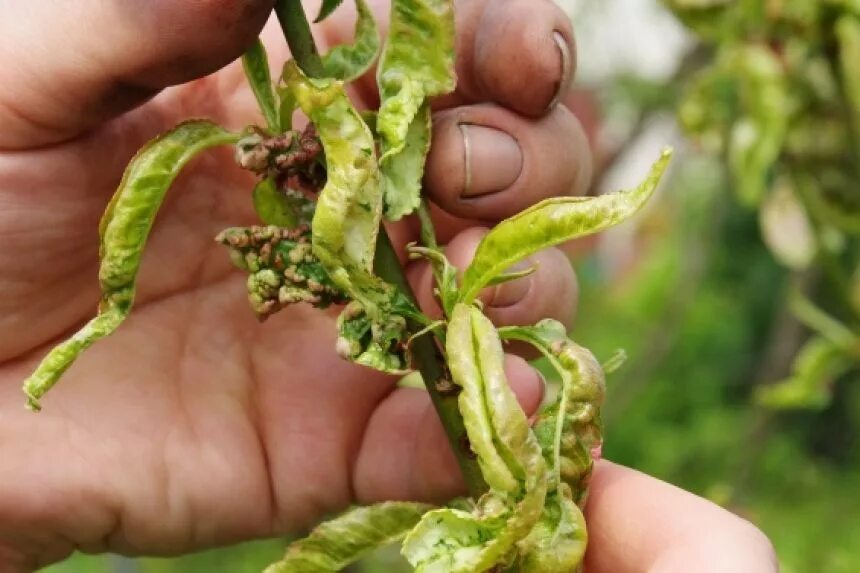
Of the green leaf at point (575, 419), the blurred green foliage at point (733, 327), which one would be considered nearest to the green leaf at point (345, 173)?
the green leaf at point (575, 419)

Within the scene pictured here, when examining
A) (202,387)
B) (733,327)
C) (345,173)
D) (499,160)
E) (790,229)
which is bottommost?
(733,327)

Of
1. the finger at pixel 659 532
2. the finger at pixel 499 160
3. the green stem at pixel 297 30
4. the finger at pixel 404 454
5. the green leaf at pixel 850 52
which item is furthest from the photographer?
the green leaf at pixel 850 52

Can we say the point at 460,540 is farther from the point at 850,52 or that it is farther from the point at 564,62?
the point at 850,52

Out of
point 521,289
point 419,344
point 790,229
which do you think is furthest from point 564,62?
point 790,229

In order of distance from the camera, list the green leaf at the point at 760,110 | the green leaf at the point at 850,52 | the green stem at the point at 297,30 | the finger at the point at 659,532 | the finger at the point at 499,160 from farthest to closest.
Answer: the green leaf at the point at 760,110 → the green leaf at the point at 850,52 → the finger at the point at 499,160 → the green stem at the point at 297,30 → the finger at the point at 659,532

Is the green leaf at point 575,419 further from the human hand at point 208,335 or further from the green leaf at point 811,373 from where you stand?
the green leaf at point 811,373

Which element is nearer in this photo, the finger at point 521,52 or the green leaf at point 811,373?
the finger at point 521,52

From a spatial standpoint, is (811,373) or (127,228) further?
(811,373)

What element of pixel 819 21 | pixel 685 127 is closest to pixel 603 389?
pixel 819 21
